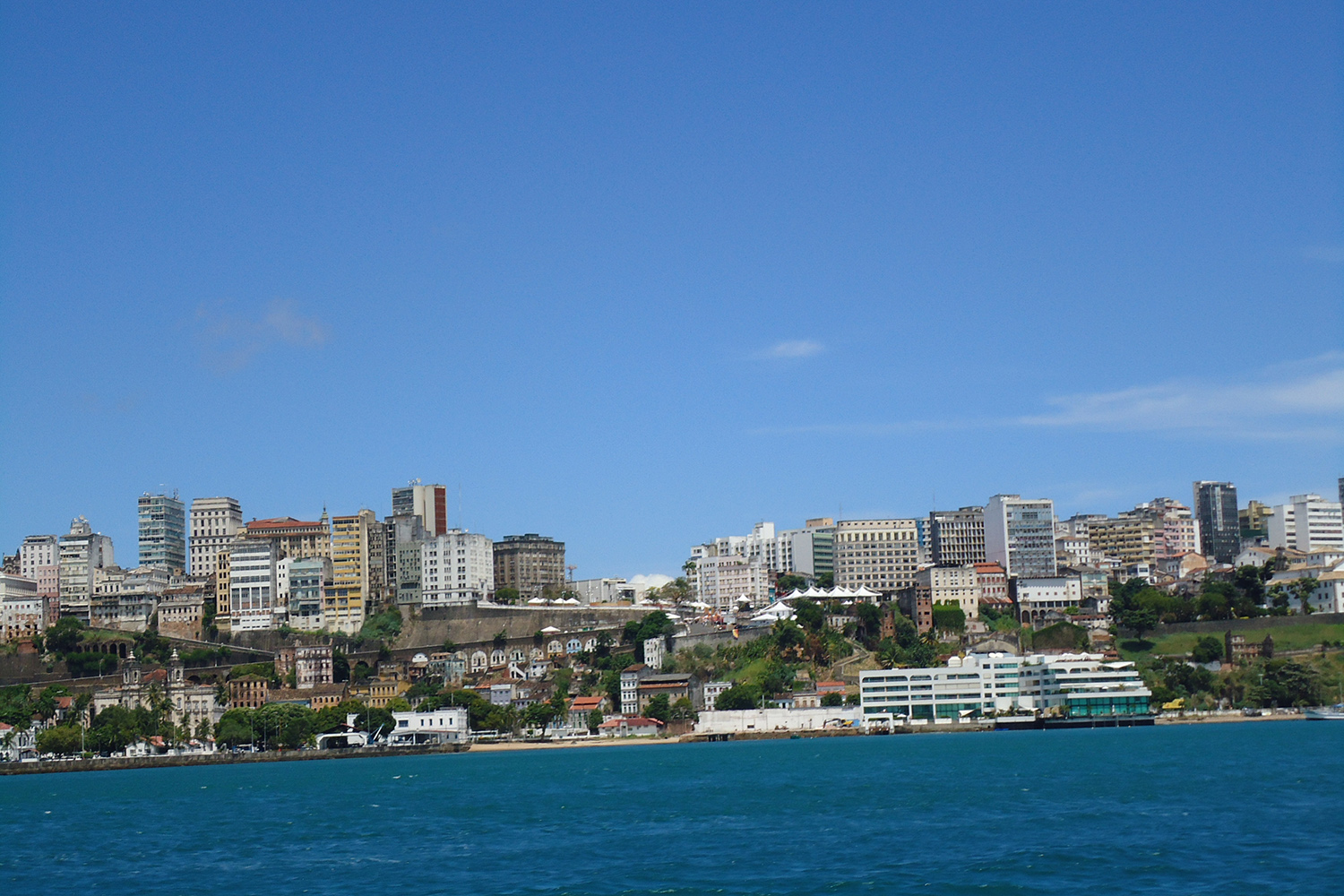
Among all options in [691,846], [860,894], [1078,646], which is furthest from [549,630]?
[860,894]

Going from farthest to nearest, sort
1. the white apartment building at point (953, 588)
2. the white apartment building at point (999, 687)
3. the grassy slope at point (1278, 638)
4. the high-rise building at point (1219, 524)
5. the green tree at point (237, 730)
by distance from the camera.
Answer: the high-rise building at point (1219, 524) → the white apartment building at point (953, 588) → the grassy slope at point (1278, 638) → the green tree at point (237, 730) → the white apartment building at point (999, 687)

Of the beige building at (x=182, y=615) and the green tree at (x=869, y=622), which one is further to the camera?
the beige building at (x=182, y=615)

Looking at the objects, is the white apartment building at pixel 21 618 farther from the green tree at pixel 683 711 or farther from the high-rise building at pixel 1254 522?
the high-rise building at pixel 1254 522

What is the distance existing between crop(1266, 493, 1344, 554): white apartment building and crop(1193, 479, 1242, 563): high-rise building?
13.8 m

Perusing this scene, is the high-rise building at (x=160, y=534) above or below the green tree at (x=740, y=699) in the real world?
above

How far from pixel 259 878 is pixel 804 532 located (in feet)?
463

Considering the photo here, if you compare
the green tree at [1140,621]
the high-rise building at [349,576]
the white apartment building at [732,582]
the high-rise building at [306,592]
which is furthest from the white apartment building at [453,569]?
the green tree at [1140,621]

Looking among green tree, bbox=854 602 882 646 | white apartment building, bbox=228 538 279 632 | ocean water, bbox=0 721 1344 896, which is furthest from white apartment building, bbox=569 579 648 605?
ocean water, bbox=0 721 1344 896

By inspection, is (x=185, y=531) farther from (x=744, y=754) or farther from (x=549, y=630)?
(x=744, y=754)

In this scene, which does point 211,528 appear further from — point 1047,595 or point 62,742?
point 1047,595

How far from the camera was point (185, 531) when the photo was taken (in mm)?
187125

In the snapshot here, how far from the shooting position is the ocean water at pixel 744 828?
36750mm

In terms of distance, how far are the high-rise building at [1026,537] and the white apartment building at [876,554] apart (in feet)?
28.1

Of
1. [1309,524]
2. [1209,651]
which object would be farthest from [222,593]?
[1309,524]
